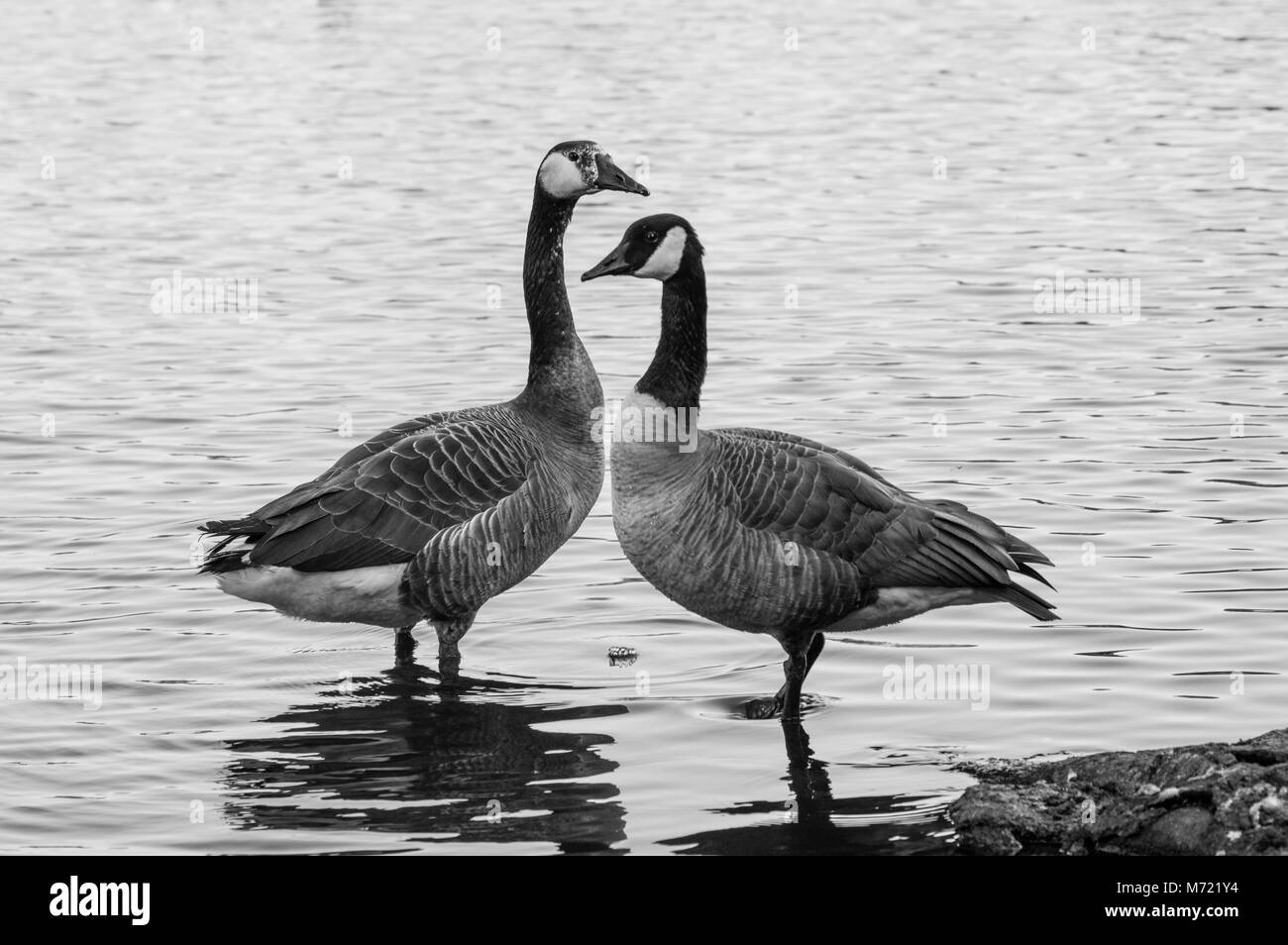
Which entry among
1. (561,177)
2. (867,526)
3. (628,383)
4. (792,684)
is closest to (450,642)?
(792,684)

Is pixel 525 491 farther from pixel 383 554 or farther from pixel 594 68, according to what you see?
pixel 594 68

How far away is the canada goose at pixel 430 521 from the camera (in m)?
11.1

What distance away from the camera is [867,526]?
10562 millimetres

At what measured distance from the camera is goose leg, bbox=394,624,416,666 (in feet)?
39.9

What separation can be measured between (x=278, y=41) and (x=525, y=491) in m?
32.7

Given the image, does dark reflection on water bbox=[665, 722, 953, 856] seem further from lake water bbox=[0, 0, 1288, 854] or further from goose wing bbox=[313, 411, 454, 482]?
goose wing bbox=[313, 411, 454, 482]

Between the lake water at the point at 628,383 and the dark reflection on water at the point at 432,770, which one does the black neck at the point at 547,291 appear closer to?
the lake water at the point at 628,383

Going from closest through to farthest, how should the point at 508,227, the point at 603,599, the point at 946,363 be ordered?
the point at 603,599 → the point at 946,363 → the point at 508,227

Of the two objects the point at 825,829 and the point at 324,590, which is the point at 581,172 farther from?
the point at 825,829

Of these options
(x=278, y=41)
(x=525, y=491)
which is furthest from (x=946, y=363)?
(x=278, y=41)

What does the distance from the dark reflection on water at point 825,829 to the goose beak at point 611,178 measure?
4642 millimetres

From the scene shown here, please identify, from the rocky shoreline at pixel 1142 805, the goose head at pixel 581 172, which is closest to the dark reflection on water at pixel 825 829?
the rocky shoreline at pixel 1142 805

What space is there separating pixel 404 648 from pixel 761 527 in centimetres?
313

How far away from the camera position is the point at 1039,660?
1151 cm
